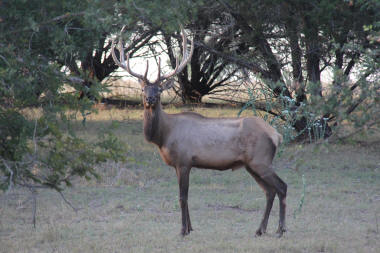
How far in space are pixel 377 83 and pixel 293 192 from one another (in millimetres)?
6318

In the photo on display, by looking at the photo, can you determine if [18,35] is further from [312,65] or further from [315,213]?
[312,65]

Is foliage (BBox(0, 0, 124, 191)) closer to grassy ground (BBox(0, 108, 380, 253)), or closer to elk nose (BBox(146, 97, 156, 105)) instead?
grassy ground (BBox(0, 108, 380, 253))

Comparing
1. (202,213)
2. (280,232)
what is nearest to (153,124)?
(202,213)

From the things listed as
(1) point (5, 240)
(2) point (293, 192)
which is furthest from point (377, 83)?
(2) point (293, 192)

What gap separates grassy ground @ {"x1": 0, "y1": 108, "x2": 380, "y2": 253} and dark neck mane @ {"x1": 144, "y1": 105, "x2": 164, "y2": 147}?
0.80m

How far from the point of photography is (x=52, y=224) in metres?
8.12

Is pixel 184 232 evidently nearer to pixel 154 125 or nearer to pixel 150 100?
pixel 154 125

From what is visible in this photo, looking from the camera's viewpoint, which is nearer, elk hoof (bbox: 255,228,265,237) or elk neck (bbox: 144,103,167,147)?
elk hoof (bbox: 255,228,265,237)

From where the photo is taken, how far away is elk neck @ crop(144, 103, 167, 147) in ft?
25.3

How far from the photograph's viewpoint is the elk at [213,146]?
25.0 ft

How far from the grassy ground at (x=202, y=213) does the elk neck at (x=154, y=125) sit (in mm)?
798

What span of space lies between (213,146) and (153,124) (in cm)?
84

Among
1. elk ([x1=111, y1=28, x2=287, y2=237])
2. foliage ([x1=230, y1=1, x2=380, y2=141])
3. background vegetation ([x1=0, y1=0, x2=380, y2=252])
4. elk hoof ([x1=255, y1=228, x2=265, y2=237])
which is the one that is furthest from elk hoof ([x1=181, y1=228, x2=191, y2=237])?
foliage ([x1=230, y1=1, x2=380, y2=141])

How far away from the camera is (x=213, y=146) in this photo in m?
7.71
